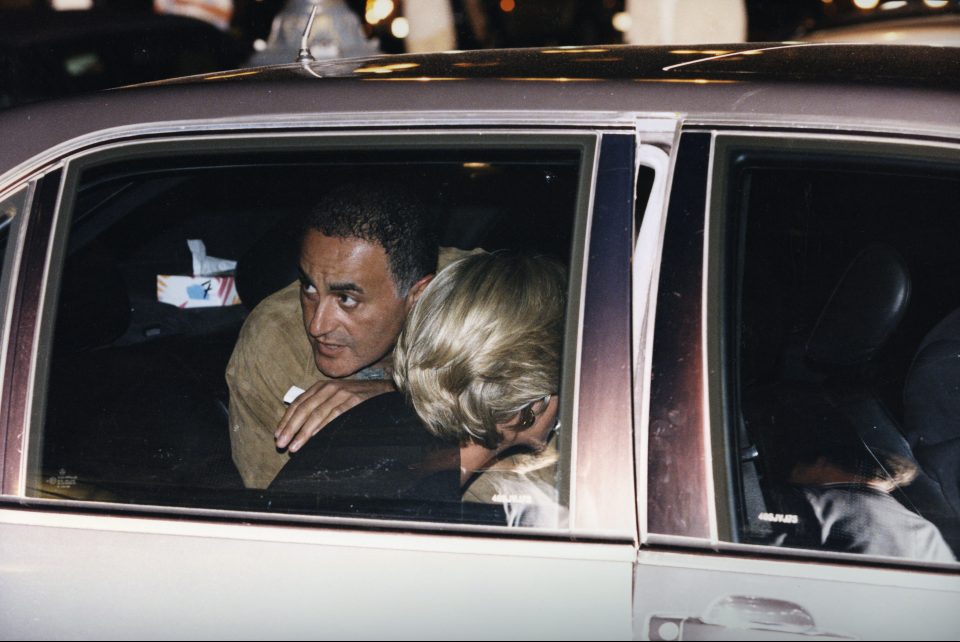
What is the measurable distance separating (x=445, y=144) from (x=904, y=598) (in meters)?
0.93

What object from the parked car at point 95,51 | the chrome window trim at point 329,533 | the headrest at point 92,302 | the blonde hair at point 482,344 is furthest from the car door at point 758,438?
the parked car at point 95,51

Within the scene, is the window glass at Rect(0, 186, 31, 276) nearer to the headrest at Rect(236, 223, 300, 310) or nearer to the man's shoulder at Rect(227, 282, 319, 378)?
the man's shoulder at Rect(227, 282, 319, 378)

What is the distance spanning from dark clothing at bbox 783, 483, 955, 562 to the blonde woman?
1.21 feet

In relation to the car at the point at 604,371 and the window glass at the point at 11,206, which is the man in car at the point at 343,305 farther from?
the window glass at the point at 11,206

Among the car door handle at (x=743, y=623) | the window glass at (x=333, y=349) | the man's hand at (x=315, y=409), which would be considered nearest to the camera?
the car door handle at (x=743, y=623)

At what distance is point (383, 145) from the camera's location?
60.5 inches

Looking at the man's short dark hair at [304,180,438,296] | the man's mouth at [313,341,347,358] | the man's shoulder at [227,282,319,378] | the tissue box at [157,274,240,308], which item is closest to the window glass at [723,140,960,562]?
the man's short dark hair at [304,180,438,296]

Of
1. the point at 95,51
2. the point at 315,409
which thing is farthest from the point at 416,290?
the point at 95,51

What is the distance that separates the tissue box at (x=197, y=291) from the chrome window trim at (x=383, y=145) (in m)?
1.07

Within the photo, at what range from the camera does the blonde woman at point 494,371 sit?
148 cm

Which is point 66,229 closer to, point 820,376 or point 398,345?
point 398,345

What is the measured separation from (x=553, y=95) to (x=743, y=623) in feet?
2.71

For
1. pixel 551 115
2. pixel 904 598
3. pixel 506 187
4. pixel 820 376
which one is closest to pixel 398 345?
pixel 506 187

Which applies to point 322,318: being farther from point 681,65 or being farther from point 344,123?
point 681,65
